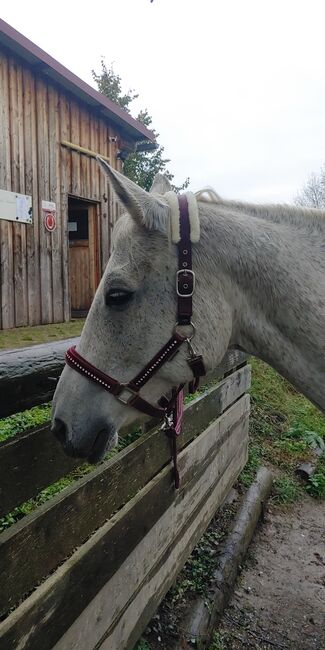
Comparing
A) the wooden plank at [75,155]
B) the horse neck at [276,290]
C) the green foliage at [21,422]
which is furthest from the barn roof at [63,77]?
the horse neck at [276,290]

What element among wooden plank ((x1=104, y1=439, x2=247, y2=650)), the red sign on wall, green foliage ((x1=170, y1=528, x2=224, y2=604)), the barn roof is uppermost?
the barn roof

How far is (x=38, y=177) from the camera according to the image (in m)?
6.52

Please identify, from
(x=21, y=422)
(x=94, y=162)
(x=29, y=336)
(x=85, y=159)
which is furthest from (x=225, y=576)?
(x=94, y=162)

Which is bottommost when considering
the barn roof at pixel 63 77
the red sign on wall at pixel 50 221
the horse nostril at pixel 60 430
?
the horse nostril at pixel 60 430

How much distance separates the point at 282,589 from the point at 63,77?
22.6ft

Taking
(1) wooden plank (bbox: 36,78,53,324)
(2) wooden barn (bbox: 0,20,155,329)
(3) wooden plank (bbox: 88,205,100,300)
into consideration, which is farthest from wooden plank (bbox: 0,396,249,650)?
(3) wooden plank (bbox: 88,205,100,300)

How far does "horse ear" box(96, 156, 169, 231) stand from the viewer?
1478 millimetres

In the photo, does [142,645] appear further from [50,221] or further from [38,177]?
[38,177]

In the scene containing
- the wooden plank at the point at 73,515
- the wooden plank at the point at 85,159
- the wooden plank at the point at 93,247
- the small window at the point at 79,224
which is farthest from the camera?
the small window at the point at 79,224

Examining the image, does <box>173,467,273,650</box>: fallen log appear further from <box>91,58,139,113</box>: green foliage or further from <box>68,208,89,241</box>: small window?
<box>91,58,139,113</box>: green foliage

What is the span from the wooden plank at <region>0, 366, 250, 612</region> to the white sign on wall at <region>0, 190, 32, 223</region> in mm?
4558

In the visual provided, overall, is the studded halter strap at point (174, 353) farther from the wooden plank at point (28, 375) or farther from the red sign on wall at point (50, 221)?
the red sign on wall at point (50, 221)

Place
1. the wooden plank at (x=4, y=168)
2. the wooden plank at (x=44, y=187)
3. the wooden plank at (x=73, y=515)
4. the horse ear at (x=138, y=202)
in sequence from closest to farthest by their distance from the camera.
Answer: the wooden plank at (x=73, y=515)
the horse ear at (x=138, y=202)
the wooden plank at (x=4, y=168)
the wooden plank at (x=44, y=187)

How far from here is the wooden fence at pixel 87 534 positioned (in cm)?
130
